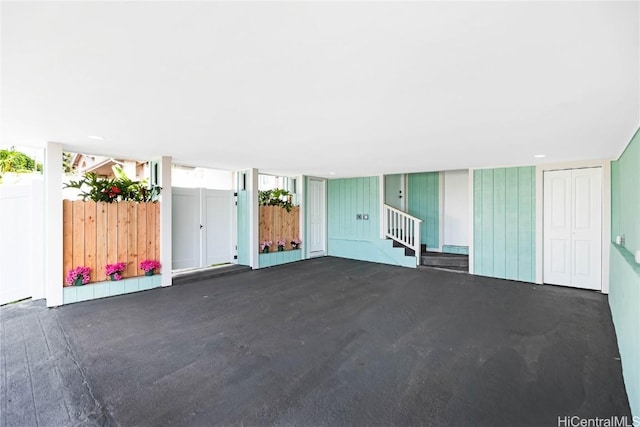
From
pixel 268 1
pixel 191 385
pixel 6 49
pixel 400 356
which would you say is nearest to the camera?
pixel 268 1

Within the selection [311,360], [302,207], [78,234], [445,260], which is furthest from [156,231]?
[445,260]

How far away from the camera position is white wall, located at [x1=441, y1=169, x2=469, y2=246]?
741cm

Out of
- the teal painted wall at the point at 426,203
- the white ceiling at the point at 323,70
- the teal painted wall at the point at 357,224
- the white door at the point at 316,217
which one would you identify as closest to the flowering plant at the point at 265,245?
the white door at the point at 316,217

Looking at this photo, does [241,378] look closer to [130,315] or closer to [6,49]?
[130,315]

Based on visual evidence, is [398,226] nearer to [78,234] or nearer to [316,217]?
[316,217]

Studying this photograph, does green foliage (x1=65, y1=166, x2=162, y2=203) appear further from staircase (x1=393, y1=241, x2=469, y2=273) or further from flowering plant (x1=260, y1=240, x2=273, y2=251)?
staircase (x1=393, y1=241, x2=469, y2=273)

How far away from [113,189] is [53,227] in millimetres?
945

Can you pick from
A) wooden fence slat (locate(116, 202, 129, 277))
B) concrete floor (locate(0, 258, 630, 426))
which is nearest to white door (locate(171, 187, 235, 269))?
wooden fence slat (locate(116, 202, 129, 277))

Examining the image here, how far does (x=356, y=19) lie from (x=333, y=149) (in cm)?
305

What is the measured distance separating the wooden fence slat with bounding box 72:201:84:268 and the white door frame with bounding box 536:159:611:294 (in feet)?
25.4

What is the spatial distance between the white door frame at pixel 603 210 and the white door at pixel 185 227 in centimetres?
672

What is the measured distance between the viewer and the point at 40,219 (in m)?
4.36

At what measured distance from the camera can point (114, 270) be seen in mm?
Answer: 4633

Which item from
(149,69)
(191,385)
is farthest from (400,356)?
(149,69)
